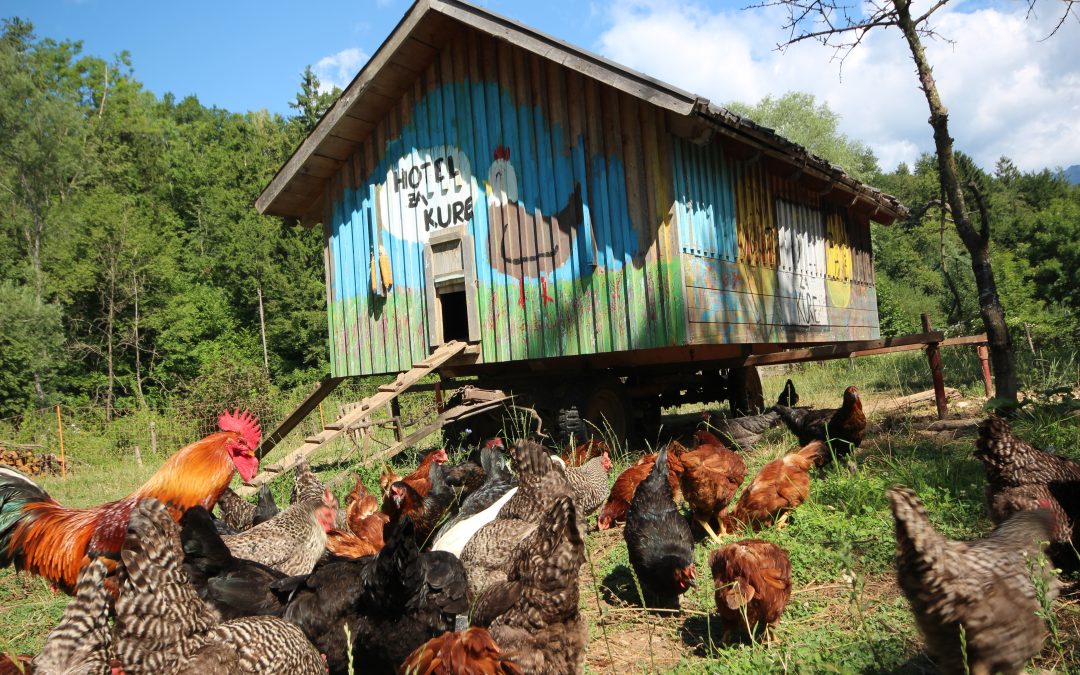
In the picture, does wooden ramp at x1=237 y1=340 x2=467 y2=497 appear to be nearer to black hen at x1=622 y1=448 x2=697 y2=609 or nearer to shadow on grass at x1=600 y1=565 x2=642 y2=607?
shadow on grass at x1=600 y1=565 x2=642 y2=607

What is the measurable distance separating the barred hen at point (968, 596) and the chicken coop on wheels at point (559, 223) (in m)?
5.00

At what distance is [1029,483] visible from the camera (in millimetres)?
3688

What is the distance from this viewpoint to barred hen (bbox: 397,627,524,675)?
2.73 metres

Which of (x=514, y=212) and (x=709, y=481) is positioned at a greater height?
(x=514, y=212)

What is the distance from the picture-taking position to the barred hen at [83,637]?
281 centimetres

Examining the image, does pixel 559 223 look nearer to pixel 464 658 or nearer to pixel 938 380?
pixel 938 380

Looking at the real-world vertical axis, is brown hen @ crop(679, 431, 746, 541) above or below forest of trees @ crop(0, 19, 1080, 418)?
below

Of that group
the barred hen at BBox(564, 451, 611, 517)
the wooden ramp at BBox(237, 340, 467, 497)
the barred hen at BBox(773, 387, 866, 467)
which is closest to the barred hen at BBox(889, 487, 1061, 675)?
the barred hen at BBox(773, 387, 866, 467)

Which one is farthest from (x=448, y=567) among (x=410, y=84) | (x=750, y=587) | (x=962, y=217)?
(x=410, y=84)

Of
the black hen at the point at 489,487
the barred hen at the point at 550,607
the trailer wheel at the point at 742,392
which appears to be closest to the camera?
the barred hen at the point at 550,607

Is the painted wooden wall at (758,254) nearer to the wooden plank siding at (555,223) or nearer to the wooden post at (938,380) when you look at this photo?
the wooden plank siding at (555,223)

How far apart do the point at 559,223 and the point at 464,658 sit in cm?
644

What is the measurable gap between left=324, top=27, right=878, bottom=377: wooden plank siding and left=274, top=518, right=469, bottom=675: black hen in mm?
4692

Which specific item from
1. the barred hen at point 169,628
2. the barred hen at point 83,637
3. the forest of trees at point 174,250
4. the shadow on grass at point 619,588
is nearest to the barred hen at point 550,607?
the barred hen at point 169,628
